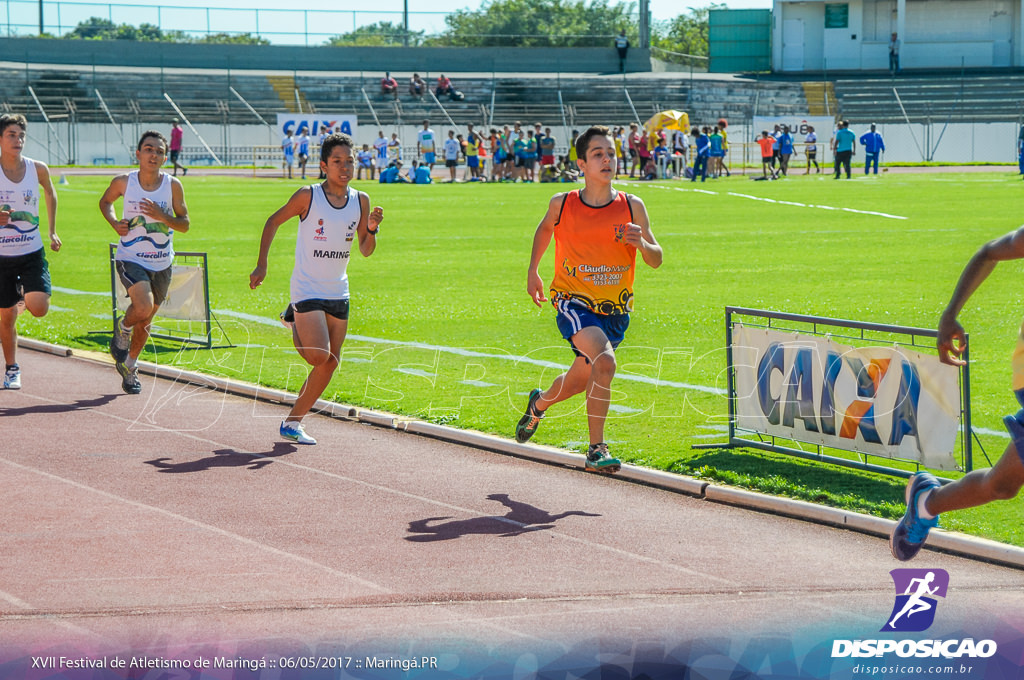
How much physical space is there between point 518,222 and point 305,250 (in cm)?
1938

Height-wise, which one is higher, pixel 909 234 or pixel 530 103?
pixel 530 103

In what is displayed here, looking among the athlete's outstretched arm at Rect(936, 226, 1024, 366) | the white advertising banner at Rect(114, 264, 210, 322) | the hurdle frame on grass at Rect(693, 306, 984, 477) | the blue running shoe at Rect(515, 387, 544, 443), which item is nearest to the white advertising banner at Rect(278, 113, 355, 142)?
the white advertising banner at Rect(114, 264, 210, 322)

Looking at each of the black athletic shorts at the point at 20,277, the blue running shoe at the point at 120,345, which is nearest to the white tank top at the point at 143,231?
the blue running shoe at the point at 120,345

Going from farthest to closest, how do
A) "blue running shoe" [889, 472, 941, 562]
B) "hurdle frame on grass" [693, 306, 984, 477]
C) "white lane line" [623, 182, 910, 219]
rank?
"white lane line" [623, 182, 910, 219] → "hurdle frame on grass" [693, 306, 984, 477] → "blue running shoe" [889, 472, 941, 562]

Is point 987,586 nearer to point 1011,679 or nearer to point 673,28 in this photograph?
point 1011,679

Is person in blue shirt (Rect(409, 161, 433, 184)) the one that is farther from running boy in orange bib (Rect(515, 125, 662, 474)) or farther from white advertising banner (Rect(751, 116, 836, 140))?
running boy in orange bib (Rect(515, 125, 662, 474))

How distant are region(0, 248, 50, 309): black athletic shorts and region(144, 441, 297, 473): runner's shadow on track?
3.27m

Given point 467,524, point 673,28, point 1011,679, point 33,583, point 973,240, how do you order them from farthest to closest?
point 673,28
point 973,240
point 467,524
point 33,583
point 1011,679

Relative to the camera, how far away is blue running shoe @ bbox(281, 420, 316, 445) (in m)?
9.27

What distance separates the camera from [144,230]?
36.0 feet

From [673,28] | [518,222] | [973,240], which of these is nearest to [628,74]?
[518,222]

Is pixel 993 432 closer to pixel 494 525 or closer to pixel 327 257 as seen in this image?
pixel 494 525

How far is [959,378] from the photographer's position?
7332 millimetres

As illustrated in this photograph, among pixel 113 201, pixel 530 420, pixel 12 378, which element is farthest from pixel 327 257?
pixel 12 378
